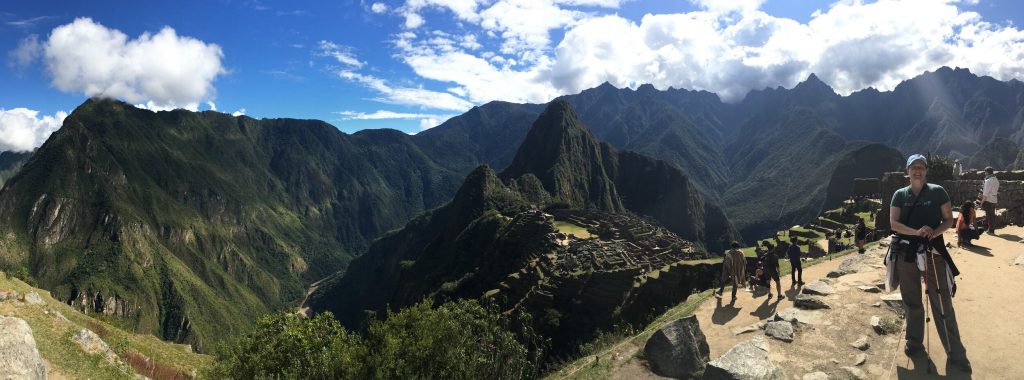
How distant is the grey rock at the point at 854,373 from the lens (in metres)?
9.63

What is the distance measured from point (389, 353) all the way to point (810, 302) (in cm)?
1495

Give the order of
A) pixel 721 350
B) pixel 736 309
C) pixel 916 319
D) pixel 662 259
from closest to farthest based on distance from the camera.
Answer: pixel 916 319, pixel 721 350, pixel 736 309, pixel 662 259

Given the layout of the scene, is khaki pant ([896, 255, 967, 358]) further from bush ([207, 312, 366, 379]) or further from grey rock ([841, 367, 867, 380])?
bush ([207, 312, 366, 379])

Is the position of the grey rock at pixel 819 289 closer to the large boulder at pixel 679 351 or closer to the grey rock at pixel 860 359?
the grey rock at pixel 860 359

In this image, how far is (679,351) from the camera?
12305mm

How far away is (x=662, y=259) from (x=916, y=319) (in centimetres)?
6061

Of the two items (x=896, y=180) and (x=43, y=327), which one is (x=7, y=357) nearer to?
(x=43, y=327)

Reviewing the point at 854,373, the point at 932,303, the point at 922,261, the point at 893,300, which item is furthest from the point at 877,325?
the point at 922,261

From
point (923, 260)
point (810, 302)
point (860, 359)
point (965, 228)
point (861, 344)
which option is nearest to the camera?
point (923, 260)

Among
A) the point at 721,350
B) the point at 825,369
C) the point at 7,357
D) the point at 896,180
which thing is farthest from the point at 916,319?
the point at 896,180

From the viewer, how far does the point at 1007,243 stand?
19.0 m

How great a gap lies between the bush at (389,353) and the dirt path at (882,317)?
9524 millimetres

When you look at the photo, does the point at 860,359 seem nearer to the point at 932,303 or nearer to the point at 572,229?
the point at 932,303

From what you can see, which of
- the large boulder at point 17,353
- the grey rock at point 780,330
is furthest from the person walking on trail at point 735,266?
the large boulder at point 17,353
